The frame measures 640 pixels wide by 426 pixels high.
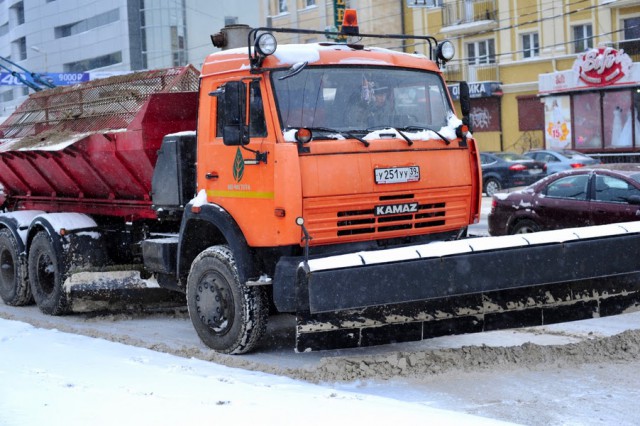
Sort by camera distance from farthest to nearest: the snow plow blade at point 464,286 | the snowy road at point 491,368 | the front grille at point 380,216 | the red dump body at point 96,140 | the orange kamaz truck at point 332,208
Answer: the red dump body at point 96,140 → the front grille at point 380,216 → the orange kamaz truck at point 332,208 → the snow plow blade at point 464,286 → the snowy road at point 491,368

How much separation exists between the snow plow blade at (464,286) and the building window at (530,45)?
36.4 metres

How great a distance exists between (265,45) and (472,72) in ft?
129

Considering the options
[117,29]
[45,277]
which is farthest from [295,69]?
[117,29]

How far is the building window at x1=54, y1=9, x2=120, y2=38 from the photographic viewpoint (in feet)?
221

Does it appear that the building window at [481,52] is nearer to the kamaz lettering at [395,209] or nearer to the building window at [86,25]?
the building window at [86,25]

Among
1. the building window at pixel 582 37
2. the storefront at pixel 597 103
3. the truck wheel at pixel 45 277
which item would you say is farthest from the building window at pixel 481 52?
the truck wheel at pixel 45 277

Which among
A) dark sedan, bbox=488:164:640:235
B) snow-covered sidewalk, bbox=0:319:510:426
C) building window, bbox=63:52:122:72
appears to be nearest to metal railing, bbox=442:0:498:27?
building window, bbox=63:52:122:72

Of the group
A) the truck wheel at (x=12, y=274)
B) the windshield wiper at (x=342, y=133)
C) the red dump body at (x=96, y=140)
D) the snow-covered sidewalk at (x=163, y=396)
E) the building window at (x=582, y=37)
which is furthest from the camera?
the building window at (x=582, y=37)

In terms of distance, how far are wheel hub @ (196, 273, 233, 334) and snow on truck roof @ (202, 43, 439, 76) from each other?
184 centimetres

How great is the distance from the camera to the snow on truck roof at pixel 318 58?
7912 millimetres

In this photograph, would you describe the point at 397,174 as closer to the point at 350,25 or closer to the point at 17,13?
the point at 350,25

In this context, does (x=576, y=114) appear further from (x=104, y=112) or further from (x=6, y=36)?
(x=6, y=36)

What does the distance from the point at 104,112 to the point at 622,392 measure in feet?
21.4

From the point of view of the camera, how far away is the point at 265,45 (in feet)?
25.4
